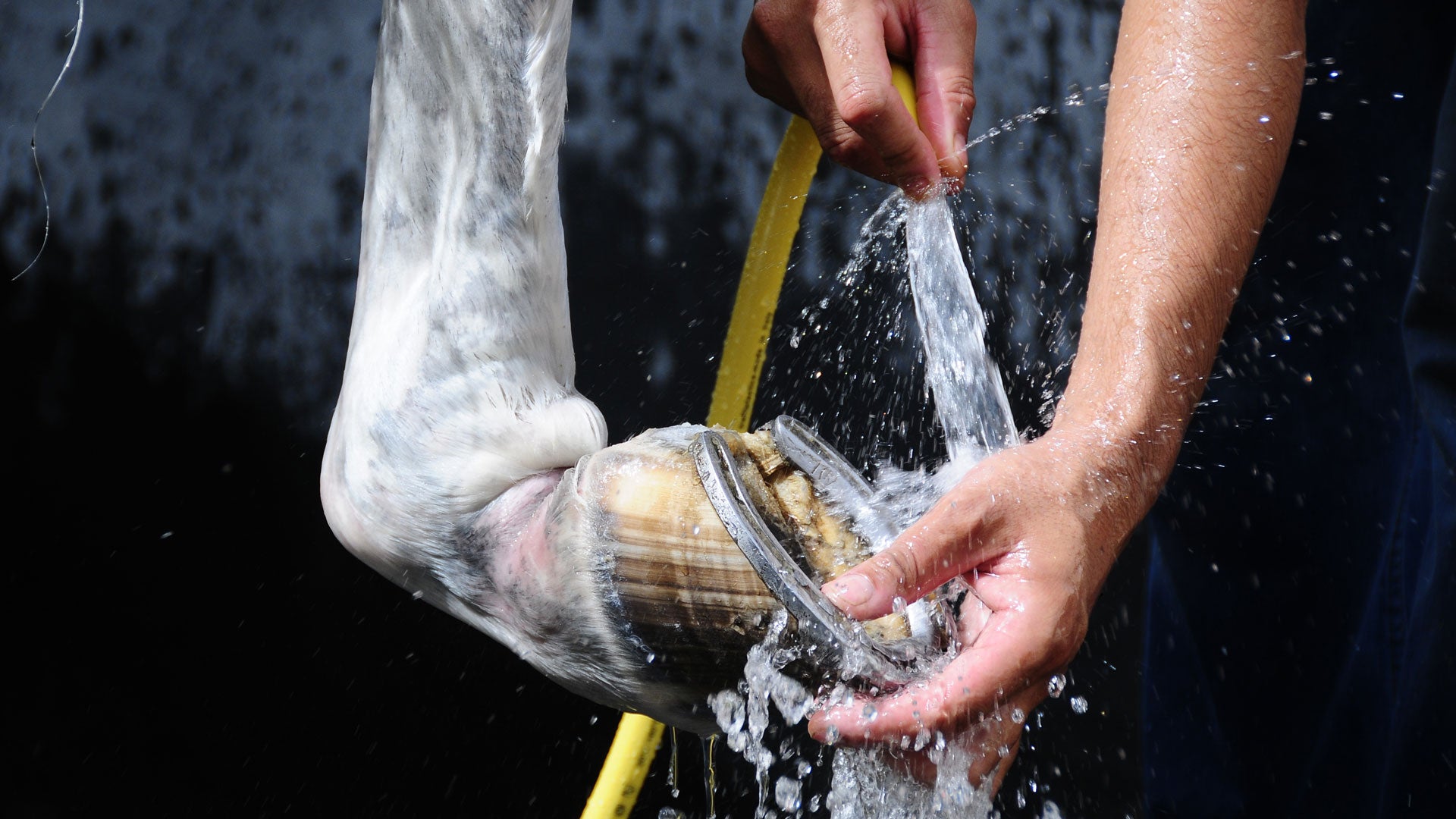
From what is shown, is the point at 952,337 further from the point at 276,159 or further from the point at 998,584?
the point at 276,159

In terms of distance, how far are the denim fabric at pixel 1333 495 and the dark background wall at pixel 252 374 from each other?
0.92 feet

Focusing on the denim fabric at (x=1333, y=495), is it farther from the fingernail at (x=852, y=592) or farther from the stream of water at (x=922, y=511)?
the fingernail at (x=852, y=592)

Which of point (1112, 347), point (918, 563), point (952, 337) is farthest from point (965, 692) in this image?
point (952, 337)

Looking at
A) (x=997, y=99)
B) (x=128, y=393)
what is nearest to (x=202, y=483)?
(x=128, y=393)

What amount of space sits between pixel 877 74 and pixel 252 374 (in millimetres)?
325

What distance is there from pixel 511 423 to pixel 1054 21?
62cm

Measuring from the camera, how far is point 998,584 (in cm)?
35

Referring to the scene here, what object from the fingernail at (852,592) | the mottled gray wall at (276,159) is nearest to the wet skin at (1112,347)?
the fingernail at (852,592)

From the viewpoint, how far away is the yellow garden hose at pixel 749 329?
22.2 inches

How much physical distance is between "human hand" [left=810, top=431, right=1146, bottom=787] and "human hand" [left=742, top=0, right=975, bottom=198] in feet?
0.55

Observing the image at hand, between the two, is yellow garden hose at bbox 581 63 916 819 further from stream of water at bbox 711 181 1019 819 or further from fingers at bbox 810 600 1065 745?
fingers at bbox 810 600 1065 745

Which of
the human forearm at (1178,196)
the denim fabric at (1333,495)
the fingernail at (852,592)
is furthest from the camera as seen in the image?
the denim fabric at (1333,495)

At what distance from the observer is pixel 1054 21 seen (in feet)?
2.74

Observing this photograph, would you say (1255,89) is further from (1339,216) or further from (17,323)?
(17,323)
